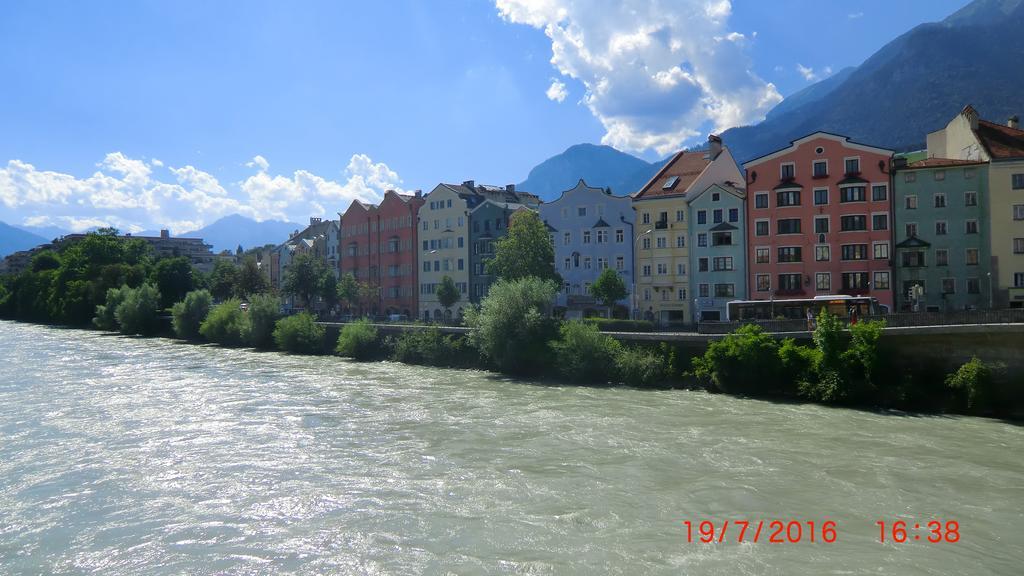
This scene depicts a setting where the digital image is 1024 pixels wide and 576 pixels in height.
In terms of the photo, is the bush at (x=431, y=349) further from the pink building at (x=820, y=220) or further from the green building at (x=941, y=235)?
the green building at (x=941, y=235)

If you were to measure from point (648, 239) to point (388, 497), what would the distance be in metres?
44.1

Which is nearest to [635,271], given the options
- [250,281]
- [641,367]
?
[641,367]

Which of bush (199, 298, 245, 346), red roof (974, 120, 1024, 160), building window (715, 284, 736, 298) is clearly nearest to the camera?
red roof (974, 120, 1024, 160)

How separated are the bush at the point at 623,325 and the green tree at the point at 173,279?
239 ft

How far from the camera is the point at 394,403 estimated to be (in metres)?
32.7

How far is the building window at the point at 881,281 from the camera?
48688mm

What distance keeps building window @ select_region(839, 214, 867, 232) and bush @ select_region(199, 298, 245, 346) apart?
49.9 meters

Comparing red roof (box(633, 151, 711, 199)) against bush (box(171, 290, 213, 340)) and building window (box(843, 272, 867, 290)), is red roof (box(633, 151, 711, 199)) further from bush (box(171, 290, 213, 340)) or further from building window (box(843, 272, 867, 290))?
bush (box(171, 290, 213, 340))

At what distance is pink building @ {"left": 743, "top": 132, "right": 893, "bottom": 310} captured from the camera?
4900cm

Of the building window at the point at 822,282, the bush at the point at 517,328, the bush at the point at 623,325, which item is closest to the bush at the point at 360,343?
the bush at the point at 517,328

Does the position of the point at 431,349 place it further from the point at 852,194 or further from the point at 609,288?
the point at 852,194

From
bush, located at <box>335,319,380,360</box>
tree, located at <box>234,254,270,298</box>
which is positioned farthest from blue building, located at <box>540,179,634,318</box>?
tree, located at <box>234,254,270,298</box>

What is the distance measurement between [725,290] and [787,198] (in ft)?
26.7

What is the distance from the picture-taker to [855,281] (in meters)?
49.8
